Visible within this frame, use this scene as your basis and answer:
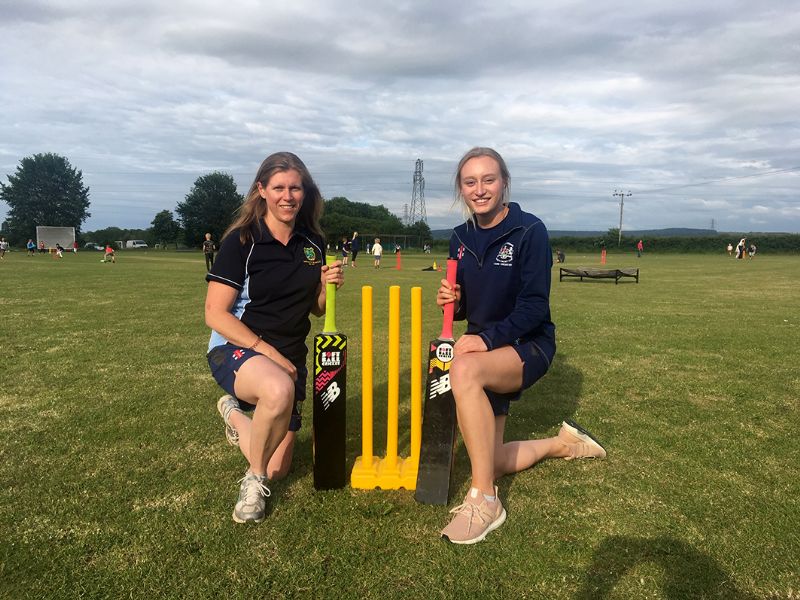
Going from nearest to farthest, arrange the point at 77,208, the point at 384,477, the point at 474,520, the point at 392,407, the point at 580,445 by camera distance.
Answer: the point at 474,520 < the point at 384,477 < the point at 392,407 < the point at 580,445 < the point at 77,208

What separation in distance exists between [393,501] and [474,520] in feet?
2.02

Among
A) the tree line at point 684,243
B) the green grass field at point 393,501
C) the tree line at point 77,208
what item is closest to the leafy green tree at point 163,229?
the tree line at point 77,208

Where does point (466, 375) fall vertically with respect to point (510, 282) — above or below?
below

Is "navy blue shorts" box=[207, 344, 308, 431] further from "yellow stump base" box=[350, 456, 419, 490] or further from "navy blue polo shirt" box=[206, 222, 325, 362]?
"yellow stump base" box=[350, 456, 419, 490]

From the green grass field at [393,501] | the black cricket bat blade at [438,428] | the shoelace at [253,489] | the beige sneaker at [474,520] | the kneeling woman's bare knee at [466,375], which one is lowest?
the green grass field at [393,501]

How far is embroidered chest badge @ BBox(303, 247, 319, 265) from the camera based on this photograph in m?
3.83

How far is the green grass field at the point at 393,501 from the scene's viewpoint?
2.67 m

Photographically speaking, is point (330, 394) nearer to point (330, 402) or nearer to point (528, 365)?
point (330, 402)

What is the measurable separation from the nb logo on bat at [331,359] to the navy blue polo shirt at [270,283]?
0.39 meters

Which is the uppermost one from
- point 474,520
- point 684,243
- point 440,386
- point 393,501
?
point 684,243

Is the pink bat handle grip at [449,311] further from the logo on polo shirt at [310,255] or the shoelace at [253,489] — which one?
the shoelace at [253,489]

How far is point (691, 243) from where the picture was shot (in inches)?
2670

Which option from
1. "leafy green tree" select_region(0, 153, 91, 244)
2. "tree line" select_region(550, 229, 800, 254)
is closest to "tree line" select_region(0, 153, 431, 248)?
"leafy green tree" select_region(0, 153, 91, 244)

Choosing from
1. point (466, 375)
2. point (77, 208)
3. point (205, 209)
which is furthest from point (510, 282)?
point (77, 208)
